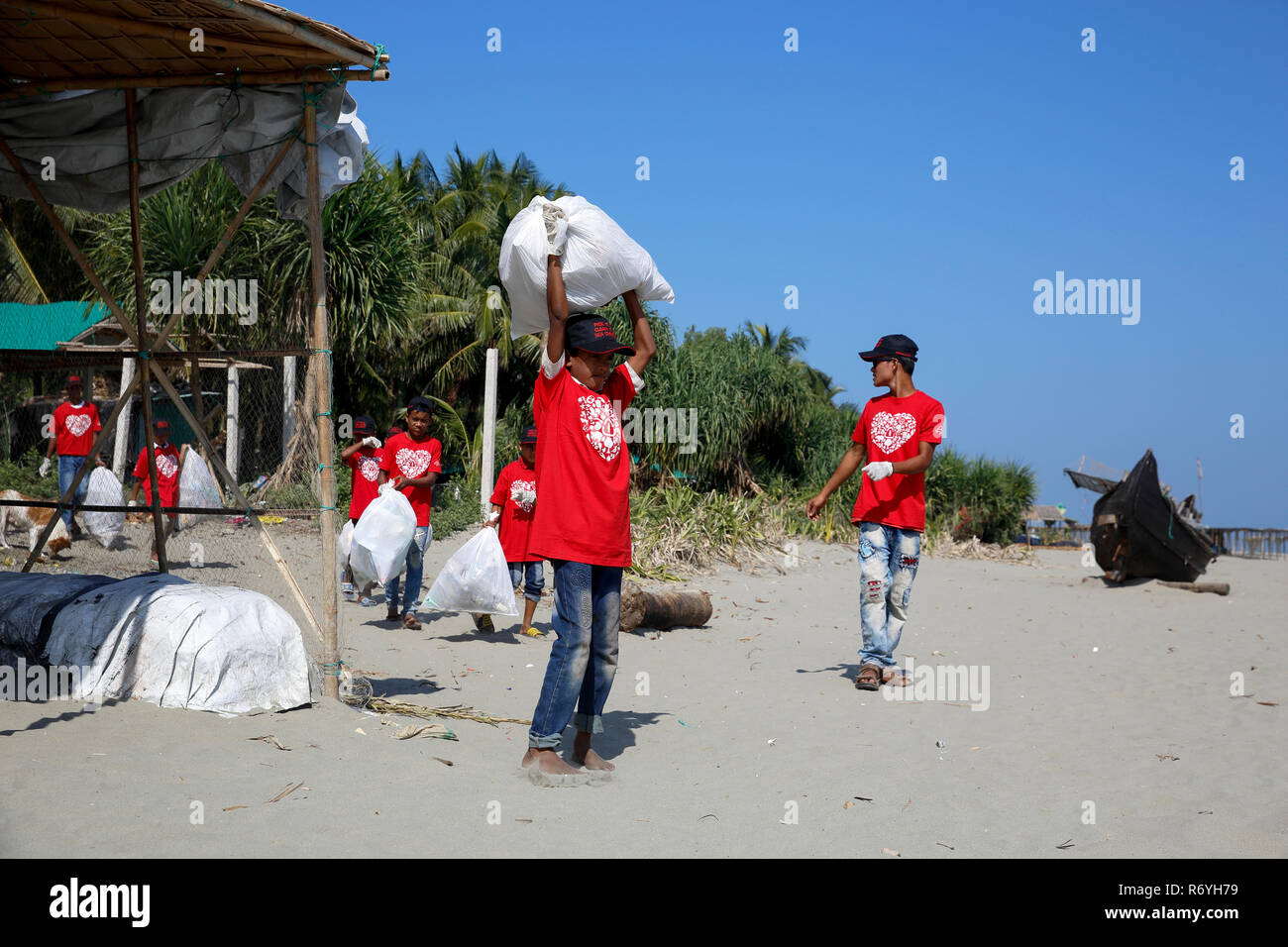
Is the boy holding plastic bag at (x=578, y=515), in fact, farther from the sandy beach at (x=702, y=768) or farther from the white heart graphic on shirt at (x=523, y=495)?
the white heart graphic on shirt at (x=523, y=495)

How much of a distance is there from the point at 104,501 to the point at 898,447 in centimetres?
816

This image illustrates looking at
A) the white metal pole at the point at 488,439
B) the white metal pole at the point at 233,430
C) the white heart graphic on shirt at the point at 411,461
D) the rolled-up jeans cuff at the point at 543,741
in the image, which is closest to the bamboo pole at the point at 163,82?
the white heart graphic on shirt at the point at 411,461

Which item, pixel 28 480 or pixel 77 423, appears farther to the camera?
pixel 28 480

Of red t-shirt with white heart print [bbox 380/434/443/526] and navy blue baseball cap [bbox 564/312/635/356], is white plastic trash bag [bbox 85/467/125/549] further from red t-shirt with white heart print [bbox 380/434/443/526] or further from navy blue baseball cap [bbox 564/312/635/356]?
navy blue baseball cap [bbox 564/312/635/356]

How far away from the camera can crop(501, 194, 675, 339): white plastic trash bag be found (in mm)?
4137

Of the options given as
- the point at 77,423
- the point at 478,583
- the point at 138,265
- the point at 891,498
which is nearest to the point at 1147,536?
the point at 891,498

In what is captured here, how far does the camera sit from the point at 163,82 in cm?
539

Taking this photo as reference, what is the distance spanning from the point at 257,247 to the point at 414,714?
40.5ft

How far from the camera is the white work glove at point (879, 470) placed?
20.2 ft

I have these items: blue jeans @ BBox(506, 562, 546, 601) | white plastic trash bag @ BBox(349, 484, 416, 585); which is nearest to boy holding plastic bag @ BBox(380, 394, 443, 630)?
white plastic trash bag @ BBox(349, 484, 416, 585)

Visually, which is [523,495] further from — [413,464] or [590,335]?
[590,335]
